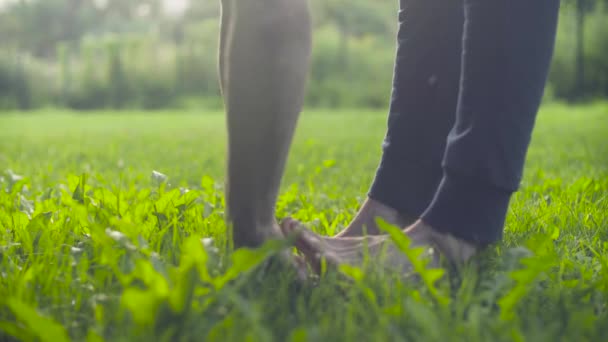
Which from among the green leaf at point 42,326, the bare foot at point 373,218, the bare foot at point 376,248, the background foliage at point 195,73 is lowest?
the background foliage at point 195,73

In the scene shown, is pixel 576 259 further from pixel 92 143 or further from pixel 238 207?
pixel 92 143

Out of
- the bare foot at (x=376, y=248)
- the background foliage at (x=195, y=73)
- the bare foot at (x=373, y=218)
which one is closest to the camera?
the bare foot at (x=376, y=248)

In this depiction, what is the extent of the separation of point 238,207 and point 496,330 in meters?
0.56

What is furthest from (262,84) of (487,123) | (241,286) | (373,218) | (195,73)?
(195,73)

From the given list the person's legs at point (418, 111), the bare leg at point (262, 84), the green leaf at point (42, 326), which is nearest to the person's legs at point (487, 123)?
the bare leg at point (262, 84)

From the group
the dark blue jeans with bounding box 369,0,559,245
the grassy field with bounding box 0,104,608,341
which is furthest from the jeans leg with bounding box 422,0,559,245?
the grassy field with bounding box 0,104,608,341

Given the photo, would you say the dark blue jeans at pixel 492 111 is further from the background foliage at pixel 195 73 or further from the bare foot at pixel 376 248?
the background foliage at pixel 195 73

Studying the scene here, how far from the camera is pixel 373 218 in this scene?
1.80 metres

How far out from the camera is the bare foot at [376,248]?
143 cm

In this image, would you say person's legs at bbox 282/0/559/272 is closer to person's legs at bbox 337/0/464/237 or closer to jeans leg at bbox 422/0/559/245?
jeans leg at bbox 422/0/559/245

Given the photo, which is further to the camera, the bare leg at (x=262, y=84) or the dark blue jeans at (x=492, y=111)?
the dark blue jeans at (x=492, y=111)

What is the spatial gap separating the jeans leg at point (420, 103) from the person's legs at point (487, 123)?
11.7 inches

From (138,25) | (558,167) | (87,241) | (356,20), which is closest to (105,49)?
(356,20)

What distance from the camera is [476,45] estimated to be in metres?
1.50
